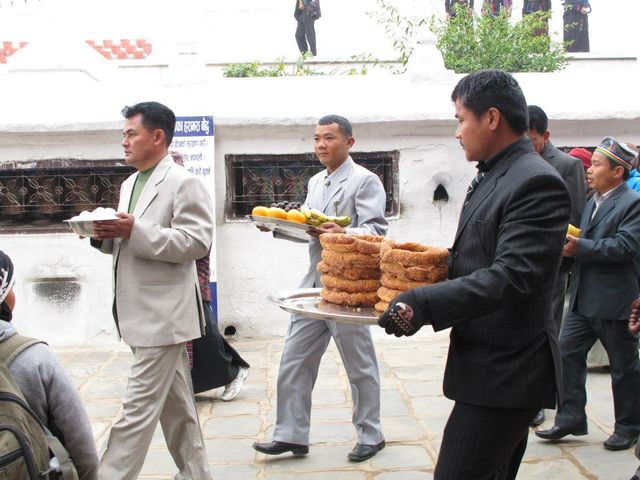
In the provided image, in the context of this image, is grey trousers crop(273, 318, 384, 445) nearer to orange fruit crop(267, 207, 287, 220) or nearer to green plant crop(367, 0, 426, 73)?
orange fruit crop(267, 207, 287, 220)

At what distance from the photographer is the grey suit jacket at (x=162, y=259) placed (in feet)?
12.8

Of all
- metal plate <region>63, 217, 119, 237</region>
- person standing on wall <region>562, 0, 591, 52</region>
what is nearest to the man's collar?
metal plate <region>63, 217, 119, 237</region>

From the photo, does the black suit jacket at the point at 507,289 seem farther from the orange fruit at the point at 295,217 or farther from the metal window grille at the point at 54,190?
the metal window grille at the point at 54,190

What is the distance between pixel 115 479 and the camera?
12.6 ft

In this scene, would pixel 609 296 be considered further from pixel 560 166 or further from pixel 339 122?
pixel 339 122

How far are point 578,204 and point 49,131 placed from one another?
4914 mm

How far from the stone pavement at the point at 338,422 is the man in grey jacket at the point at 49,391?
2036 millimetres

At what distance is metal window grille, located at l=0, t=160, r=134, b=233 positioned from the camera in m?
7.91

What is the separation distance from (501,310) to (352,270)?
807mm

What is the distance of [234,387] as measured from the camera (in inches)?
243

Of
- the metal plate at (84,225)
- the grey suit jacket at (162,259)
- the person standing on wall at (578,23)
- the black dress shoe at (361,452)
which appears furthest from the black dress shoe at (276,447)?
the person standing on wall at (578,23)

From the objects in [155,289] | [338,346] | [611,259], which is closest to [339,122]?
[338,346]

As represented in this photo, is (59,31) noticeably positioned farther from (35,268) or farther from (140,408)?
(140,408)

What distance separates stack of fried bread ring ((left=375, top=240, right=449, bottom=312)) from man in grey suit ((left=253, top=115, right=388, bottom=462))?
5.31 feet
